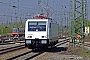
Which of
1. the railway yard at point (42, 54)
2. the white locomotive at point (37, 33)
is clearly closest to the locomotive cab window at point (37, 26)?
the white locomotive at point (37, 33)

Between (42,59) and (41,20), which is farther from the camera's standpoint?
(41,20)

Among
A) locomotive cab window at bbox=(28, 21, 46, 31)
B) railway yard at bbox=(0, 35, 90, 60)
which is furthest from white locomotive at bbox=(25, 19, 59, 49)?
railway yard at bbox=(0, 35, 90, 60)

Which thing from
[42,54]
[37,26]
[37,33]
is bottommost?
[42,54]

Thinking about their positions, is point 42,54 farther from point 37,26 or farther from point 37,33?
point 37,26

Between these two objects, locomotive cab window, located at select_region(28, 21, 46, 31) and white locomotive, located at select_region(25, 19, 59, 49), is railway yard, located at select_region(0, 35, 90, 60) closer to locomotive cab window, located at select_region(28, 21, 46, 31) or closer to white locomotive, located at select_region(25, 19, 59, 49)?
white locomotive, located at select_region(25, 19, 59, 49)

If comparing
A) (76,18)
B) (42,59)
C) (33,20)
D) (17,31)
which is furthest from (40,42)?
(17,31)

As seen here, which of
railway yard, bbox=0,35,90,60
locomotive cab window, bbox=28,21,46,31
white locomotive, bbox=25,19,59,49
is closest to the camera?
railway yard, bbox=0,35,90,60

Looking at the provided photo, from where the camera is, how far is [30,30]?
1132 inches

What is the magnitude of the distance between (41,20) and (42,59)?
354 inches

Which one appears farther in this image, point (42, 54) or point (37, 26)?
point (37, 26)

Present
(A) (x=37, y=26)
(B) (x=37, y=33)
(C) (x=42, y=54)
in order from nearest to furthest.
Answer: (C) (x=42, y=54), (B) (x=37, y=33), (A) (x=37, y=26)

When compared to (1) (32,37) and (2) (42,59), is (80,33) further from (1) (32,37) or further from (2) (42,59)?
(2) (42,59)

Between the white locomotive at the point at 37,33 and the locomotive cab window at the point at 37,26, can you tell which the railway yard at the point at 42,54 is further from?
the locomotive cab window at the point at 37,26

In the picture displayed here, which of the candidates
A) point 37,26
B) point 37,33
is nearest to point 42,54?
point 37,33
